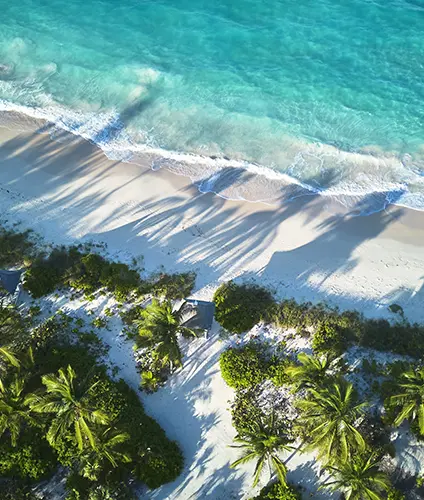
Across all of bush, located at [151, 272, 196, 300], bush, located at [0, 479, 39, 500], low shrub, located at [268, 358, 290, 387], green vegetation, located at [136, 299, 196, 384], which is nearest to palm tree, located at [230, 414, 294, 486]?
low shrub, located at [268, 358, 290, 387]

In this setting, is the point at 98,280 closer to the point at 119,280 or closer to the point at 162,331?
the point at 119,280

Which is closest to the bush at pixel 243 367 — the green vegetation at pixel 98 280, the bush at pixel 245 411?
the bush at pixel 245 411

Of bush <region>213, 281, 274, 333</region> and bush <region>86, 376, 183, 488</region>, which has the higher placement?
bush <region>213, 281, 274, 333</region>

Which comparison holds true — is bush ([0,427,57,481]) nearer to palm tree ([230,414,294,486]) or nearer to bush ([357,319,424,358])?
palm tree ([230,414,294,486])

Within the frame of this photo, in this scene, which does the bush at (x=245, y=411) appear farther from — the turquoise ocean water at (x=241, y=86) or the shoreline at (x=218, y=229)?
the turquoise ocean water at (x=241, y=86)

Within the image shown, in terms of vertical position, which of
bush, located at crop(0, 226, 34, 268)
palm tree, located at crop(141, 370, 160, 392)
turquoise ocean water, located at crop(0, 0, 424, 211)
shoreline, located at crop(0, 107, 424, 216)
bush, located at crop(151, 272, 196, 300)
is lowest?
palm tree, located at crop(141, 370, 160, 392)

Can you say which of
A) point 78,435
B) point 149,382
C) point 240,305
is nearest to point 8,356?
point 78,435
